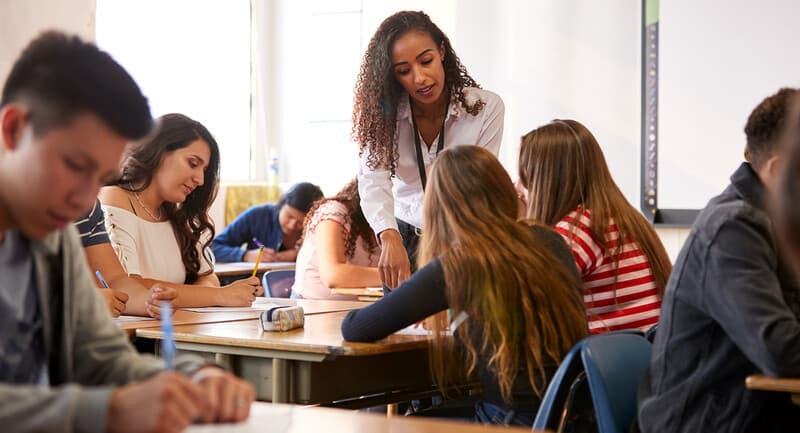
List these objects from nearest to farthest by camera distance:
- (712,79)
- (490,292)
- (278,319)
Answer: (490,292)
(278,319)
(712,79)

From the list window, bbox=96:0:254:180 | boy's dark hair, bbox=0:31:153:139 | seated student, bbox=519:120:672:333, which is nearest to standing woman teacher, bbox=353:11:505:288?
seated student, bbox=519:120:672:333

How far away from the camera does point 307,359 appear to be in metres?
2.34

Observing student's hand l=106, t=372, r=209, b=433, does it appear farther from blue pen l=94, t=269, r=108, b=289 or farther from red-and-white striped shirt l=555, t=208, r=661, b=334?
blue pen l=94, t=269, r=108, b=289

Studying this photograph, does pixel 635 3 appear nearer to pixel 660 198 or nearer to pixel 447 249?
pixel 660 198

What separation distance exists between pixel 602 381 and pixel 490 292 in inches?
15.3

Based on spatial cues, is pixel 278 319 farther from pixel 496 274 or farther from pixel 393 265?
pixel 496 274

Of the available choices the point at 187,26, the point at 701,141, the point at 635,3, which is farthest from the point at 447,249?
the point at 187,26

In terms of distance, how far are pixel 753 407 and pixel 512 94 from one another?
487 centimetres

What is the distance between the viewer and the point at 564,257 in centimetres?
237

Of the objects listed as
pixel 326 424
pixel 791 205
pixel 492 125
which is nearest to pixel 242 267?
pixel 492 125

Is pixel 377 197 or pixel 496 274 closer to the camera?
pixel 496 274

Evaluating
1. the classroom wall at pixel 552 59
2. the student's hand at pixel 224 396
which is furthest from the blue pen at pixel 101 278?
the classroom wall at pixel 552 59

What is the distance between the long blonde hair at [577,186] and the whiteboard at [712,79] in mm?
3184

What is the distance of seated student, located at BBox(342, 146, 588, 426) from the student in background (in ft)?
2.93
